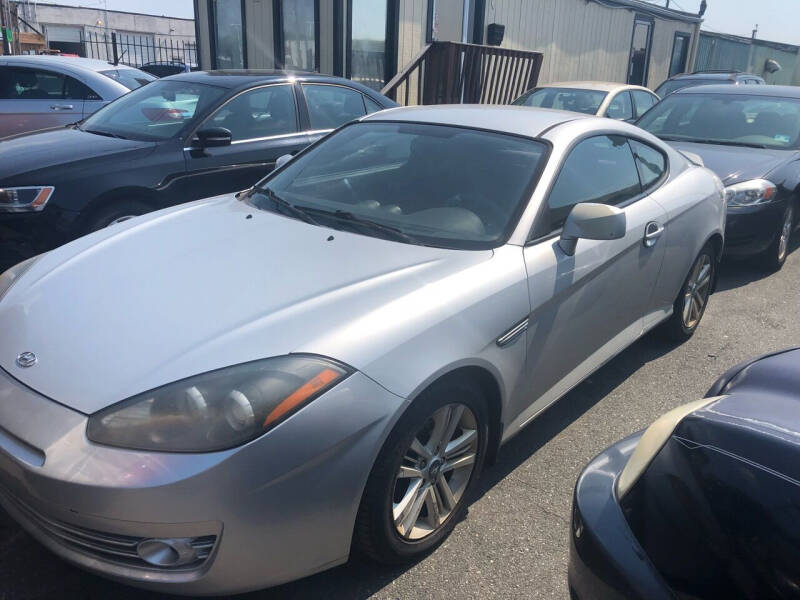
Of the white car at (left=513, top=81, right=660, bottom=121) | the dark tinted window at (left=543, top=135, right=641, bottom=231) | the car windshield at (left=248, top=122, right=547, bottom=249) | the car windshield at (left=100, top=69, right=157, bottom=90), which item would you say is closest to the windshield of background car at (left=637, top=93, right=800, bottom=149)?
the white car at (left=513, top=81, right=660, bottom=121)

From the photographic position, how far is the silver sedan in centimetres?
192

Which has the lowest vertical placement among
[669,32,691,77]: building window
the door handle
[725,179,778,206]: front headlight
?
[725,179,778,206]: front headlight

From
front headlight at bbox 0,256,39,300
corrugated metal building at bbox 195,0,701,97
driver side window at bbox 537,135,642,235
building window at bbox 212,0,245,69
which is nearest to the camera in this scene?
front headlight at bbox 0,256,39,300

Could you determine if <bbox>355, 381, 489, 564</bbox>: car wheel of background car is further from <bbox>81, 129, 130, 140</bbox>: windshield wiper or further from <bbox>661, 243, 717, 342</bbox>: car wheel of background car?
<bbox>81, 129, 130, 140</bbox>: windshield wiper

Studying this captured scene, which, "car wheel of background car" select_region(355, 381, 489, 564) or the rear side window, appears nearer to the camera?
"car wheel of background car" select_region(355, 381, 489, 564)

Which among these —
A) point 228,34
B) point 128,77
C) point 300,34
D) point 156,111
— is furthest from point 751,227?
point 228,34

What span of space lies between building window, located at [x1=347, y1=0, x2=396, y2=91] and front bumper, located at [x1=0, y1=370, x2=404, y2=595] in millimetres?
9622

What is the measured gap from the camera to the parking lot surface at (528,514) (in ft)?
7.65

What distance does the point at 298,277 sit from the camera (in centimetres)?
250

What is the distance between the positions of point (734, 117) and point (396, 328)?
5.84m

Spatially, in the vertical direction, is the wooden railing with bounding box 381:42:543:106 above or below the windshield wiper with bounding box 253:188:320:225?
above

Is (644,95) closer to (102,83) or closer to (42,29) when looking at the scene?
(102,83)

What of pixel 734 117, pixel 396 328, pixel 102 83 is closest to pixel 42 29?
pixel 102 83

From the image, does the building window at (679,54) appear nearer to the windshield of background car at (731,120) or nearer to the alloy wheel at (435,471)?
the windshield of background car at (731,120)
